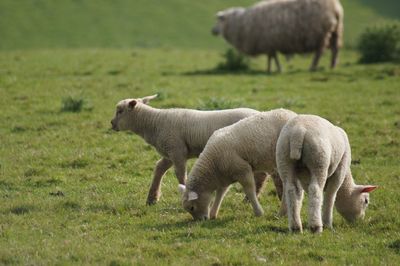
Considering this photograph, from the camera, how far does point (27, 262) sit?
728cm

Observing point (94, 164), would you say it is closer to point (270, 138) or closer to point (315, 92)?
point (270, 138)

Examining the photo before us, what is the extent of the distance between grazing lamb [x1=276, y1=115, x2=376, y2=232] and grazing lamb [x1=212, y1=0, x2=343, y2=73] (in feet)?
54.7

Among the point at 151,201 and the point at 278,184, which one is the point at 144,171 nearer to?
the point at 151,201

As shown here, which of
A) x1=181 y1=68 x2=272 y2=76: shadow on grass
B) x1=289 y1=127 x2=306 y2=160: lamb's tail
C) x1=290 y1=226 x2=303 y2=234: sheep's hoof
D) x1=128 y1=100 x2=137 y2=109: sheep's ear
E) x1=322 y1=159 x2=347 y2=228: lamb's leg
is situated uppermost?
x1=289 y1=127 x2=306 y2=160: lamb's tail

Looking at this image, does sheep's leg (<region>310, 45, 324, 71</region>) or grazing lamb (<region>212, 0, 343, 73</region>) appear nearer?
sheep's leg (<region>310, 45, 324, 71</region>)

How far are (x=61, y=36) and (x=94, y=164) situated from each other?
25.9 m

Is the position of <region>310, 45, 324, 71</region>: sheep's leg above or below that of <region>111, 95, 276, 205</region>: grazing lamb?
below

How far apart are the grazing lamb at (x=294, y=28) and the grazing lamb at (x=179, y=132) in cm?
1446

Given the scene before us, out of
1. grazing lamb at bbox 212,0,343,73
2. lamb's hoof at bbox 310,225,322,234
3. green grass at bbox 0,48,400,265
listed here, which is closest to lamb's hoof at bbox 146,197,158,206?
green grass at bbox 0,48,400,265

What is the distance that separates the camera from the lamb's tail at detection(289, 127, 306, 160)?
313 inches

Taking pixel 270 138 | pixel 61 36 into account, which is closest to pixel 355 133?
pixel 270 138

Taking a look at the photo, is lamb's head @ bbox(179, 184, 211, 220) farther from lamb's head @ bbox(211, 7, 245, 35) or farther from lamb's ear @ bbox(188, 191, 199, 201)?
lamb's head @ bbox(211, 7, 245, 35)

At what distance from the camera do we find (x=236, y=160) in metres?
9.12

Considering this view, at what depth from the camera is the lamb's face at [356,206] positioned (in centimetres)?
903
